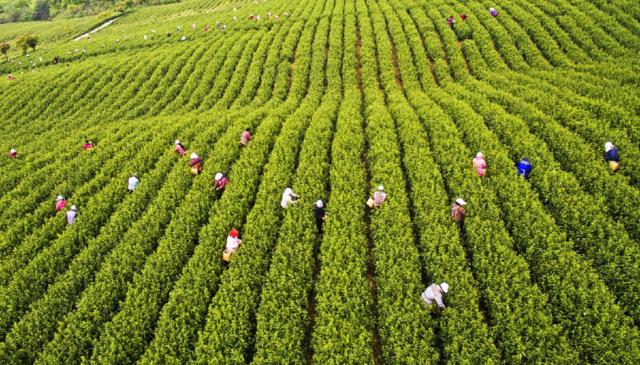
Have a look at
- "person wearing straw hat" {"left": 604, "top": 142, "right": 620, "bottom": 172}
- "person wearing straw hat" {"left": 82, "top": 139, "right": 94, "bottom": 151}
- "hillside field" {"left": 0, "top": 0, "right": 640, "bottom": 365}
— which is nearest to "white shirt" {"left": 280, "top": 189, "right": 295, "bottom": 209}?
"hillside field" {"left": 0, "top": 0, "right": 640, "bottom": 365}

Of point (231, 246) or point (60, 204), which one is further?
point (60, 204)

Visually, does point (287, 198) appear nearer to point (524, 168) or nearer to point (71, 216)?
point (71, 216)

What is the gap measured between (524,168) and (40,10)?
4975 inches

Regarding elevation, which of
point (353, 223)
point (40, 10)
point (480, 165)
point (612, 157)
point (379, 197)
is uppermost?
point (40, 10)

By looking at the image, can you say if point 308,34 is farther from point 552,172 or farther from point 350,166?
point 552,172

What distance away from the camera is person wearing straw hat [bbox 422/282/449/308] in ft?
28.9

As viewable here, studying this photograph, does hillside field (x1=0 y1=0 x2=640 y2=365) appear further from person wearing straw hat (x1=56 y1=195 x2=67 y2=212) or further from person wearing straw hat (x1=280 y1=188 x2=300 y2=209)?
person wearing straw hat (x1=56 y1=195 x2=67 y2=212)

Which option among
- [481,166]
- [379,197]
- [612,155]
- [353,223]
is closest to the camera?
[353,223]

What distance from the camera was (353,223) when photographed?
11.4 metres

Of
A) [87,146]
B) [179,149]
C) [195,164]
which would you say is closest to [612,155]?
[195,164]

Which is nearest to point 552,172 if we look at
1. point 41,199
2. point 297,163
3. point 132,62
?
point 297,163

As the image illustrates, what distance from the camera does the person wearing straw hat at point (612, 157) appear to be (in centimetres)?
1202

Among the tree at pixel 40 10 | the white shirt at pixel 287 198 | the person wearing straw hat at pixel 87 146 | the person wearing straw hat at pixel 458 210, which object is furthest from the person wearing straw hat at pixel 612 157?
the tree at pixel 40 10

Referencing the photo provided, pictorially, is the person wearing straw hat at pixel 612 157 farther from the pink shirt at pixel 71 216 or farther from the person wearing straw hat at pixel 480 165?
the pink shirt at pixel 71 216
